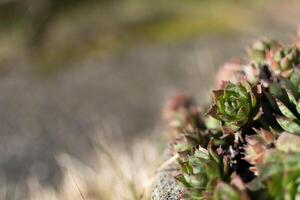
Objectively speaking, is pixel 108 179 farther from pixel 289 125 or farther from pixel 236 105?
pixel 289 125

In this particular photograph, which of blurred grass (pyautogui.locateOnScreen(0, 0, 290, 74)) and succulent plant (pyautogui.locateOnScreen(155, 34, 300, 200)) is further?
blurred grass (pyautogui.locateOnScreen(0, 0, 290, 74))

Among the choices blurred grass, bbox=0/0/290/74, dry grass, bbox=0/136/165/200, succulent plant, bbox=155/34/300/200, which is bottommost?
dry grass, bbox=0/136/165/200

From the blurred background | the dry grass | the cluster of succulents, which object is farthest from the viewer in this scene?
the blurred background

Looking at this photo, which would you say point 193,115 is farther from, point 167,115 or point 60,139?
point 60,139

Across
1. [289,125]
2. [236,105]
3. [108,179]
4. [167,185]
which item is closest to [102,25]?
[108,179]

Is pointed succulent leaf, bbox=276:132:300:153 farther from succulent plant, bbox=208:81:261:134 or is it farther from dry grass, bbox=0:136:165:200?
Answer: dry grass, bbox=0:136:165:200

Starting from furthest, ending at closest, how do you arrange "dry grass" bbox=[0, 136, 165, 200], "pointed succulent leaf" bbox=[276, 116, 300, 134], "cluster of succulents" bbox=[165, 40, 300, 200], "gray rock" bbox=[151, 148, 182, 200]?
"dry grass" bbox=[0, 136, 165, 200], "gray rock" bbox=[151, 148, 182, 200], "pointed succulent leaf" bbox=[276, 116, 300, 134], "cluster of succulents" bbox=[165, 40, 300, 200]

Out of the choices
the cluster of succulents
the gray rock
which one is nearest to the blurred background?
the gray rock

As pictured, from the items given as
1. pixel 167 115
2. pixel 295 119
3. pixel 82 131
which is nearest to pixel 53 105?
pixel 82 131
